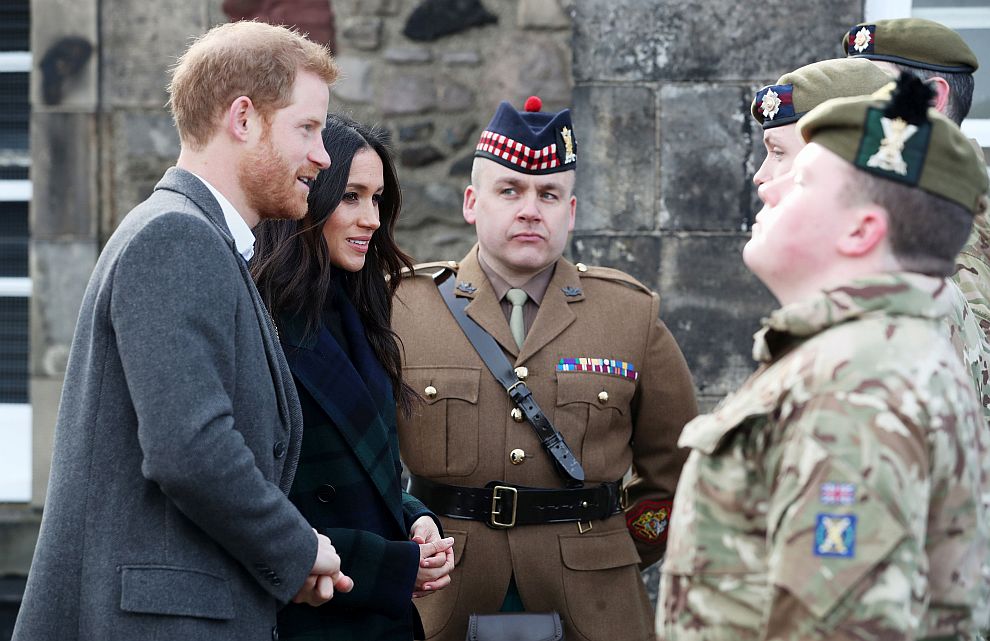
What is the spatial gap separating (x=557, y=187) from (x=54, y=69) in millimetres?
2364

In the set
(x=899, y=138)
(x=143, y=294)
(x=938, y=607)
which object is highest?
(x=899, y=138)

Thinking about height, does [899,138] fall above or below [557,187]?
above

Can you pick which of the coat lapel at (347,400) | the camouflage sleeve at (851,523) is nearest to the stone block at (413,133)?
the coat lapel at (347,400)

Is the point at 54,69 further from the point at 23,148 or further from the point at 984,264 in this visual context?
the point at 984,264

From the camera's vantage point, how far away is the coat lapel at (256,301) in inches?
83.8

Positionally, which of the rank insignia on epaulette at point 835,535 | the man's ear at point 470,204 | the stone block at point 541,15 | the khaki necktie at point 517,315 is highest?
the stone block at point 541,15

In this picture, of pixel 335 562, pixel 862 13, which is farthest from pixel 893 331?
pixel 862 13

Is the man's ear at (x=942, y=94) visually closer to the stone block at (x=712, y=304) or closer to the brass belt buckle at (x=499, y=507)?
the stone block at (x=712, y=304)

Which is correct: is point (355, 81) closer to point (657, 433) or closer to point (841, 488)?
point (657, 433)

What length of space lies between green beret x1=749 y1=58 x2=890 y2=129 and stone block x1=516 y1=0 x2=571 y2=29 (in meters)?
1.91

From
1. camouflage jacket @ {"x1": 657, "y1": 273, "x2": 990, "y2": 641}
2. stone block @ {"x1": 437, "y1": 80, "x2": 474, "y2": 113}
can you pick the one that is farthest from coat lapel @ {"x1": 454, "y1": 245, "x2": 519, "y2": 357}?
camouflage jacket @ {"x1": 657, "y1": 273, "x2": 990, "y2": 641}

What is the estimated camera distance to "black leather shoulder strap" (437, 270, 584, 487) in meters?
3.12

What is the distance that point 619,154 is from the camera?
4348mm

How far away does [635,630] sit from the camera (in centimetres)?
316
